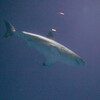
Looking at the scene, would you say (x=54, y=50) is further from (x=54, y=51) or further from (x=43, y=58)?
(x=43, y=58)

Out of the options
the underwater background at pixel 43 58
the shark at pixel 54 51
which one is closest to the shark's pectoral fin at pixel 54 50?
the shark at pixel 54 51

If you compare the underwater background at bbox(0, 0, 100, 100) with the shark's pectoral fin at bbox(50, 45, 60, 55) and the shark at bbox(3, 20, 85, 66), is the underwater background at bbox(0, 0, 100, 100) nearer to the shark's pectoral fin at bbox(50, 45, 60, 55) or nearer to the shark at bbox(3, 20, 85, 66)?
the shark at bbox(3, 20, 85, 66)

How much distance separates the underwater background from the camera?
9.84 meters

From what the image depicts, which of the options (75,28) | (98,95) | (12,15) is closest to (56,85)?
(98,95)

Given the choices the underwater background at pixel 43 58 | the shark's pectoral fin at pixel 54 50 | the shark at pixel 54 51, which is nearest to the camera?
the shark at pixel 54 51

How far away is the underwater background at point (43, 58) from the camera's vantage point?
9836 mm

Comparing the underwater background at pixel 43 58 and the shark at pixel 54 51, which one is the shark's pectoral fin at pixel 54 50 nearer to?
the shark at pixel 54 51

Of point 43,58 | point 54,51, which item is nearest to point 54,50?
point 54,51

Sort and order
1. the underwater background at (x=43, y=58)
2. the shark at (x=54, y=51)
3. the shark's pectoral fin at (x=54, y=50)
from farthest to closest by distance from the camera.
Result: the underwater background at (x=43, y=58) < the shark's pectoral fin at (x=54, y=50) < the shark at (x=54, y=51)

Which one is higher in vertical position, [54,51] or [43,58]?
[54,51]

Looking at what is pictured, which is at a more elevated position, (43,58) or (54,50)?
(54,50)

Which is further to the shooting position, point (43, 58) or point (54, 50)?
point (43, 58)

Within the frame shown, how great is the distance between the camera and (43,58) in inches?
376

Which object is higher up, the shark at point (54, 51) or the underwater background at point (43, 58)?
the shark at point (54, 51)
